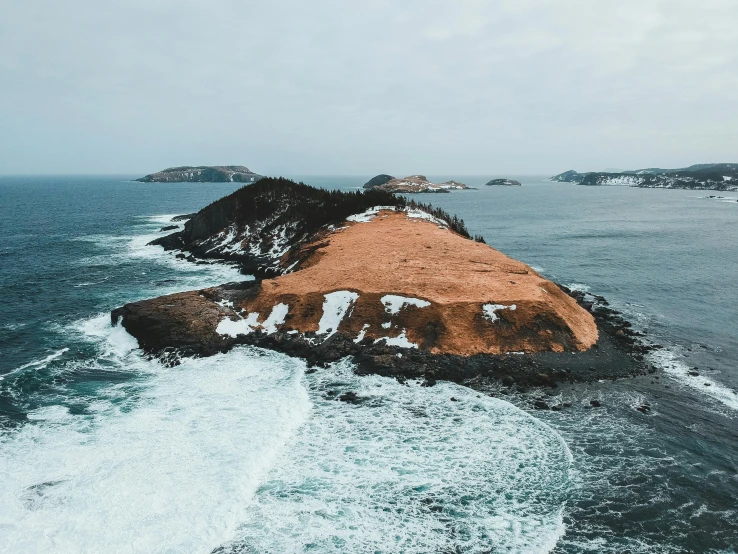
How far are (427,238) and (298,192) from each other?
37.0 meters

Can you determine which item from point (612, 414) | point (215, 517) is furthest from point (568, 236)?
point (215, 517)

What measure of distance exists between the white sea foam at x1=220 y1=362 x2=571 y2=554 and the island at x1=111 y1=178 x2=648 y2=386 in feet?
17.9

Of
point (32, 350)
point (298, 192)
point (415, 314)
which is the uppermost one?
point (298, 192)

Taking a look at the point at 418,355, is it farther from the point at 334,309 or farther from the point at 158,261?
the point at 158,261

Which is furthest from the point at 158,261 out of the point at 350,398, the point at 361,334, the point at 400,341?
the point at 350,398

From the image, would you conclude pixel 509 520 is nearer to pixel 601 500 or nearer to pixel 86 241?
pixel 601 500

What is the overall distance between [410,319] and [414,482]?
1682 centimetres

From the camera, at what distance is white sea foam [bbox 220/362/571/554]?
57.8 feet

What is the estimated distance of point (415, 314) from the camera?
36.4 m

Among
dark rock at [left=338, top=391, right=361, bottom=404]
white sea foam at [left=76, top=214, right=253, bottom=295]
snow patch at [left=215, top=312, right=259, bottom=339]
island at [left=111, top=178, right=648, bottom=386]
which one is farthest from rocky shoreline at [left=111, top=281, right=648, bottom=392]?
white sea foam at [left=76, top=214, right=253, bottom=295]

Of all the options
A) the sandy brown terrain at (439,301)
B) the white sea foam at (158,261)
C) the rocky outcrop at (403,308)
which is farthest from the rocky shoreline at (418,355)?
the white sea foam at (158,261)

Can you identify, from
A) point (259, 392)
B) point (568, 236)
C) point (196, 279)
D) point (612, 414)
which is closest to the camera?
point (612, 414)

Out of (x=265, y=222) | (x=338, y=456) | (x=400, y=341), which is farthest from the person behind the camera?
(x=265, y=222)

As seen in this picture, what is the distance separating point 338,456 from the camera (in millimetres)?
22609
